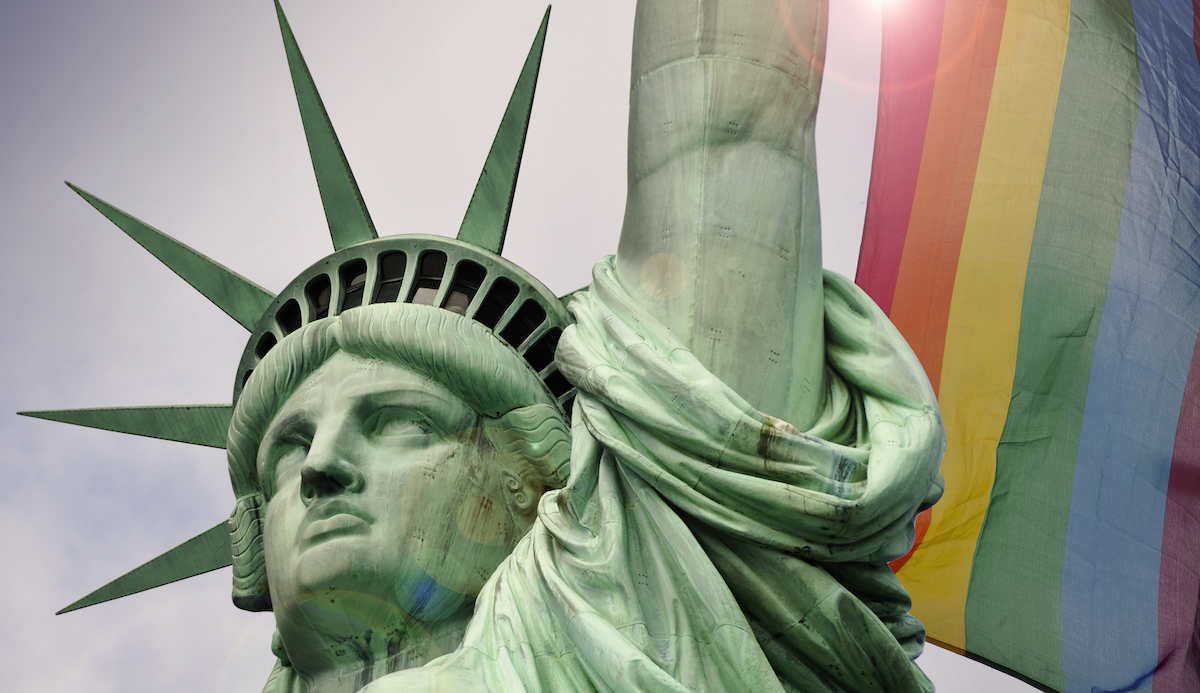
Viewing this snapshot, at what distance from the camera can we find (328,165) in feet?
25.2

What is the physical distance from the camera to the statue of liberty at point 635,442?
16.0ft

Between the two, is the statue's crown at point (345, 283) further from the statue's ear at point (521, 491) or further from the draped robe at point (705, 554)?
the draped robe at point (705, 554)

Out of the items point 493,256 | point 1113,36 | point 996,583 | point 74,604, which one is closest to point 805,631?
point 493,256

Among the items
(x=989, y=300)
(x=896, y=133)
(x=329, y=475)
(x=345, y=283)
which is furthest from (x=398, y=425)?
(x=896, y=133)

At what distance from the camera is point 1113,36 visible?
938 cm

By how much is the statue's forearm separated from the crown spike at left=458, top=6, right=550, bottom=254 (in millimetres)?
1630

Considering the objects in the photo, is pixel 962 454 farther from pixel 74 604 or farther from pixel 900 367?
pixel 74 604

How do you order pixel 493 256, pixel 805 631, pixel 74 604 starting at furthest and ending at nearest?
pixel 74 604, pixel 493 256, pixel 805 631

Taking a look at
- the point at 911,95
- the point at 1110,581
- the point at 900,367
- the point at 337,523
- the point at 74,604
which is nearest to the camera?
the point at 900,367

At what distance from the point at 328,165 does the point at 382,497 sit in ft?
8.21

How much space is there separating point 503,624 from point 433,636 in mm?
1158

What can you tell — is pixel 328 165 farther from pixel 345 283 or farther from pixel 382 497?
pixel 382 497

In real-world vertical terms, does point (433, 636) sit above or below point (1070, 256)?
below

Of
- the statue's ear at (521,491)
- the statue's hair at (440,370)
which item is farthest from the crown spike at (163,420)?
the statue's ear at (521,491)
